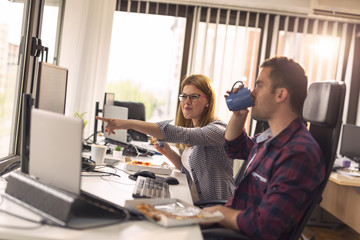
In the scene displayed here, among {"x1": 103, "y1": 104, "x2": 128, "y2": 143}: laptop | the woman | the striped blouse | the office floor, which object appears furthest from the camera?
the office floor

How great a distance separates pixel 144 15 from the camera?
4.75 metres

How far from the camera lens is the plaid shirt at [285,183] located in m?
1.30

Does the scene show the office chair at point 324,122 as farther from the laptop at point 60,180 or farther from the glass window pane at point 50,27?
the glass window pane at point 50,27

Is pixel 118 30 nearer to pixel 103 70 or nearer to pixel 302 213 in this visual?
pixel 103 70

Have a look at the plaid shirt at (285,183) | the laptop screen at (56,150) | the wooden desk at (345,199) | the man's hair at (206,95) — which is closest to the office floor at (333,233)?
the wooden desk at (345,199)

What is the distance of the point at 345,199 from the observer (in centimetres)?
370

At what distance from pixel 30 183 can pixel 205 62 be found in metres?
3.78

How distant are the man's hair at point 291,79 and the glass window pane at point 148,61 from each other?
130 inches

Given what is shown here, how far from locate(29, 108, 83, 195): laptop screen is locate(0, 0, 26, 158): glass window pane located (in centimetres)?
129

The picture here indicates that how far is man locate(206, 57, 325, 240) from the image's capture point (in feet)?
4.28

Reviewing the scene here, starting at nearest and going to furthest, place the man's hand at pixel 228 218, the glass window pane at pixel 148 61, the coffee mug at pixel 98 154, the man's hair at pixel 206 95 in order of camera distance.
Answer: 1. the man's hand at pixel 228 218
2. the coffee mug at pixel 98 154
3. the man's hair at pixel 206 95
4. the glass window pane at pixel 148 61

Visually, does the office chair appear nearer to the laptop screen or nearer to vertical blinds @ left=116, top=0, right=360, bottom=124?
the laptop screen

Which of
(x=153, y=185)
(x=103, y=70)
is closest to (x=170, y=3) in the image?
(x=103, y=70)

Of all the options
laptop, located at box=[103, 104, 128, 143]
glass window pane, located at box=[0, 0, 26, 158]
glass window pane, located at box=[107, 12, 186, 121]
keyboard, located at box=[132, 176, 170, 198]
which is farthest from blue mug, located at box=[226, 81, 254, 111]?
glass window pane, located at box=[107, 12, 186, 121]
